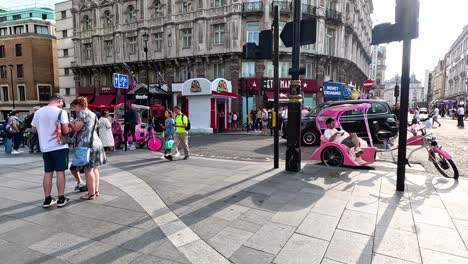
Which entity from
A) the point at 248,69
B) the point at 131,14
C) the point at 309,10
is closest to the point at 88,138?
the point at 248,69

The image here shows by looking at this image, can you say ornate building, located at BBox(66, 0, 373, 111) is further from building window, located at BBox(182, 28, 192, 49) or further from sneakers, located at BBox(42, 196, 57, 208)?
sneakers, located at BBox(42, 196, 57, 208)

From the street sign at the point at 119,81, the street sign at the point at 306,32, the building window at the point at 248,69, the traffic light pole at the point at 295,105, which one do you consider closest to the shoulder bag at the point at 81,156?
the traffic light pole at the point at 295,105

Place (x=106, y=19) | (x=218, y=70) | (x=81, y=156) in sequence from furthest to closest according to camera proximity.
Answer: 1. (x=106, y=19)
2. (x=218, y=70)
3. (x=81, y=156)

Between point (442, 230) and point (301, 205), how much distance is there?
5.58 feet

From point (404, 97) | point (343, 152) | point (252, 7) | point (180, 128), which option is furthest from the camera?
point (252, 7)

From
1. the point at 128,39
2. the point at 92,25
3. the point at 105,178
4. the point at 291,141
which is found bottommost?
the point at 105,178

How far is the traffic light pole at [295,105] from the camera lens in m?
5.81

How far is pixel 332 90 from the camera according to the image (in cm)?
2634

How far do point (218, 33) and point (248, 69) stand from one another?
468 cm

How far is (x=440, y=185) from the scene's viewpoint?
5078 mm

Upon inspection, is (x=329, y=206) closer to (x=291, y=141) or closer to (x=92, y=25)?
(x=291, y=141)

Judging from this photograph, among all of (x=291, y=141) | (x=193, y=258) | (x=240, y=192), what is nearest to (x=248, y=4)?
(x=291, y=141)

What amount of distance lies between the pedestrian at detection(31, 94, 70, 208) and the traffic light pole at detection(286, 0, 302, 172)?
4330mm

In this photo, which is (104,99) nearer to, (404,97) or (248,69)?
(248,69)
